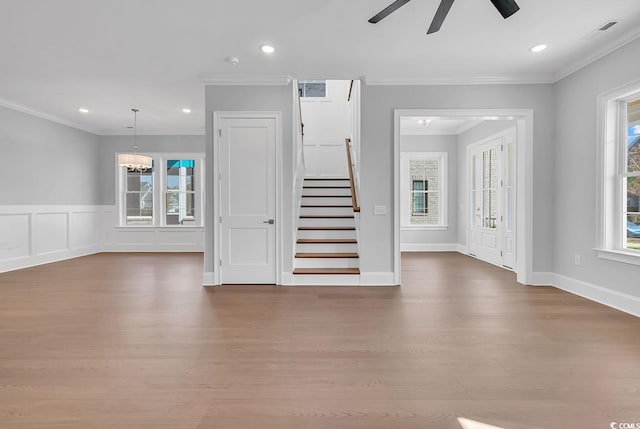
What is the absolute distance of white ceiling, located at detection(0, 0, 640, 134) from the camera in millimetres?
3012

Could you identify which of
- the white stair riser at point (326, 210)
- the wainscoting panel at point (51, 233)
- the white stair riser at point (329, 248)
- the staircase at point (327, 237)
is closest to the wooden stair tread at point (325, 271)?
the staircase at point (327, 237)

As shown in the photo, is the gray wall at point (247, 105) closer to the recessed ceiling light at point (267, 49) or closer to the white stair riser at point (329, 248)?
the white stair riser at point (329, 248)

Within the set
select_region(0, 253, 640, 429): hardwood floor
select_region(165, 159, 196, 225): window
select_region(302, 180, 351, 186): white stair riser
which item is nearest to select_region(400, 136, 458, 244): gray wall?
select_region(302, 180, 351, 186): white stair riser

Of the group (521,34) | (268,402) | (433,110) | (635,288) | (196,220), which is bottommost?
(268,402)

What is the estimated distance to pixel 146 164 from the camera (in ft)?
21.0

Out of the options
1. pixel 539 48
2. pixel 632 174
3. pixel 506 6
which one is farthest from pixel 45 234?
pixel 632 174

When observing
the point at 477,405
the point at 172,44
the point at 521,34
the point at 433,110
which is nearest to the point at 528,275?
the point at 433,110

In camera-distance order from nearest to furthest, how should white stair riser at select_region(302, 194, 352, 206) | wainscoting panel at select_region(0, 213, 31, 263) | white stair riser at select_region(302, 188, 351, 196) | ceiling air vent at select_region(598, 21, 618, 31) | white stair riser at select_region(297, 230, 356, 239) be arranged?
ceiling air vent at select_region(598, 21, 618, 31)
white stair riser at select_region(297, 230, 356, 239)
wainscoting panel at select_region(0, 213, 31, 263)
white stair riser at select_region(302, 194, 352, 206)
white stair riser at select_region(302, 188, 351, 196)

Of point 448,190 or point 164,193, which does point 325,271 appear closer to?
point 448,190

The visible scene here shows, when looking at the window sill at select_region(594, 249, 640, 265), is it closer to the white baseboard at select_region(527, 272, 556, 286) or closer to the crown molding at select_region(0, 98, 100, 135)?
the white baseboard at select_region(527, 272, 556, 286)

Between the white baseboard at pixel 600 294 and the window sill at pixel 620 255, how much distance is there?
1.17ft

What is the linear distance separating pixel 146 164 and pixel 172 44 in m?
3.39

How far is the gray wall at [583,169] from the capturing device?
138 inches

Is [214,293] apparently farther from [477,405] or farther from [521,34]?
[521,34]
